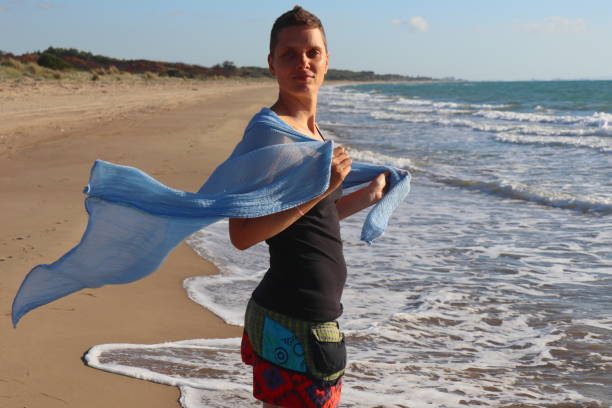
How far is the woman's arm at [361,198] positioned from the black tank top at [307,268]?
11.1 inches

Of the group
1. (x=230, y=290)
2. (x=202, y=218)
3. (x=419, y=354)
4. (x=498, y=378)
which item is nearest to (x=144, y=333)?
(x=230, y=290)

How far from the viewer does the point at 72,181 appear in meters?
8.22

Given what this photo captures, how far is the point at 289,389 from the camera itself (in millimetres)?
1866

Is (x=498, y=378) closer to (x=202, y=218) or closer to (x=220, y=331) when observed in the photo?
(x=220, y=331)

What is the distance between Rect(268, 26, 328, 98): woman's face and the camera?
1870 mm

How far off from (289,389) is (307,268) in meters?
0.35

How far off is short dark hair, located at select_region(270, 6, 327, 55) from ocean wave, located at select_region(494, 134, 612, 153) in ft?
47.0

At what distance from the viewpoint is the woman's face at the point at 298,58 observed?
1.87m

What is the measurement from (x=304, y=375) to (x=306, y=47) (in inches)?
35.9

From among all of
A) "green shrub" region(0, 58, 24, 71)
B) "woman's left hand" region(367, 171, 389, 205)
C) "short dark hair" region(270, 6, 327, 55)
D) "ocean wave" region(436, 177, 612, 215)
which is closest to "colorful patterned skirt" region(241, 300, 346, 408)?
"woman's left hand" region(367, 171, 389, 205)

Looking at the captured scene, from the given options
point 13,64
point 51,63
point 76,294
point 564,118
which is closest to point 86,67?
point 51,63

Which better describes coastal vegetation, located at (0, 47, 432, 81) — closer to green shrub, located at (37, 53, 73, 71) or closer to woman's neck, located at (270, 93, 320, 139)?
green shrub, located at (37, 53, 73, 71)

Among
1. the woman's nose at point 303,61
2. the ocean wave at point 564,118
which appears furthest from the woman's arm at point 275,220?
the ocean wave at point 564,118

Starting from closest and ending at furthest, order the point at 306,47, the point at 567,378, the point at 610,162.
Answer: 1. the point at 306,47
2. the point at 567,378
3. the point at 610,162
